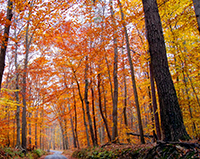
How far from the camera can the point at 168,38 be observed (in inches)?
300

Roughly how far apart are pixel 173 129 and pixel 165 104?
26.5 inches

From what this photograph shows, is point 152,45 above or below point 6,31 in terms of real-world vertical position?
below

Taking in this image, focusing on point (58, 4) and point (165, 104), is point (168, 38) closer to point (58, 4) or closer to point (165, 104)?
point (165, 104)

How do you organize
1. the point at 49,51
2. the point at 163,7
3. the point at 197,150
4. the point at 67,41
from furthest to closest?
the point at 49,51, the point at 67,41, the point at 163,7, the point at 197,150

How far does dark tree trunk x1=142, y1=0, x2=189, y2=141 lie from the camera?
3945 millimetres

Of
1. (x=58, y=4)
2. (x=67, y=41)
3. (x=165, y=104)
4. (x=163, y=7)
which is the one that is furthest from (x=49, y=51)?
(x=165, y=104)

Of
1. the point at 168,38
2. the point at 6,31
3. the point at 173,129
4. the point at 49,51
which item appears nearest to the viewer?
the point at 173,129

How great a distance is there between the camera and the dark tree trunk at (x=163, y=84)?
155 inches

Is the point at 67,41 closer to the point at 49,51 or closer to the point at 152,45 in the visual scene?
the point at 49,51

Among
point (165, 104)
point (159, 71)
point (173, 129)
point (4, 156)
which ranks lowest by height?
point (4, 156)

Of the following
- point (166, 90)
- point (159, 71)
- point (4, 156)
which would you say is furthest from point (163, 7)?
point (4, 156)

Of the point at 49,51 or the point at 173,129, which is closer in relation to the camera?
the point at 173,129

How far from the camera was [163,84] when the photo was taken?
4250 millimetres

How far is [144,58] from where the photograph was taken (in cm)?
553
